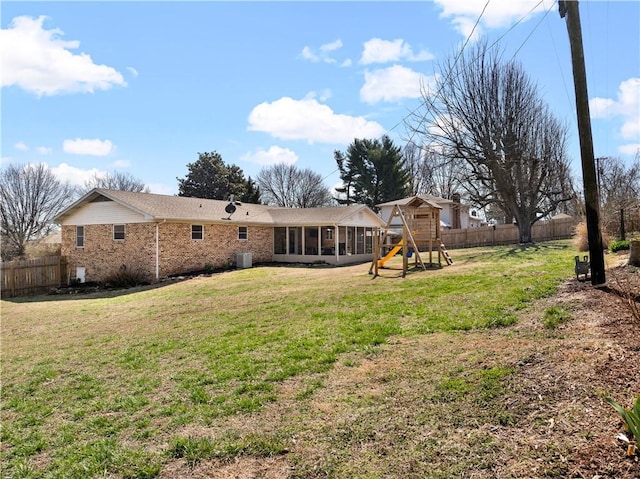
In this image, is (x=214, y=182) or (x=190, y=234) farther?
(x=214, y=182)

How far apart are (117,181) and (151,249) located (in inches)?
1357

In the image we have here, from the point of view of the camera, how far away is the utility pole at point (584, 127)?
693cm

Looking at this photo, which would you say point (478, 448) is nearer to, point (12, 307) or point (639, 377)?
point (639, 377)

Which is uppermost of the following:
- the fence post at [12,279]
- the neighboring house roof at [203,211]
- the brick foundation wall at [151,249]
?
the neighboring house roof at [203,211]

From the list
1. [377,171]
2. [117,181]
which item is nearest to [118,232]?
[377,171]

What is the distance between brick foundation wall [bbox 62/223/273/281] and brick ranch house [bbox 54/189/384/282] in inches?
1.8

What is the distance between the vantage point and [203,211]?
69.6ft

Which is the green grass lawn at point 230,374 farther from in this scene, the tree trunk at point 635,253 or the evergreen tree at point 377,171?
the evergreen tree at point 377,171

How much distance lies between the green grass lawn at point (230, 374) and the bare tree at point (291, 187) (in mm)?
41756

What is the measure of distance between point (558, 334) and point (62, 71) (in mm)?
16036

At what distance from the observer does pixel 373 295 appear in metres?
9.93

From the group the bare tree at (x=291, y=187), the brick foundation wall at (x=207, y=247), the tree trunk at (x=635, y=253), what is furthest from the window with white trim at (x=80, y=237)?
the bare tree at (x=291, y=187)

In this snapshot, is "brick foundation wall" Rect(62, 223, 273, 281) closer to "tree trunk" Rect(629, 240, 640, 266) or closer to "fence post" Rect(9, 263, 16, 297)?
"fence post" Rect(9, 263, 16, 297)

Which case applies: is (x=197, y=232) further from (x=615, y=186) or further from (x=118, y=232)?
(x=615, y=186)
